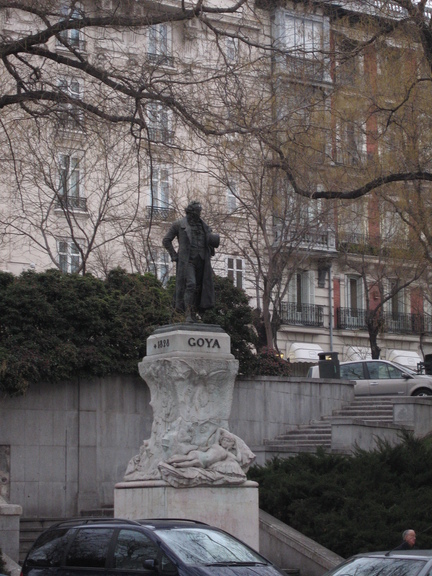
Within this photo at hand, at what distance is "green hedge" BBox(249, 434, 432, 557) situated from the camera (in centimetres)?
1823

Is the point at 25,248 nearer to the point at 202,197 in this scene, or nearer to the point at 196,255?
the point at 202,197

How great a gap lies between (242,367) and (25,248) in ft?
47.1

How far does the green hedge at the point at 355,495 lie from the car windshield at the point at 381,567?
5923mm

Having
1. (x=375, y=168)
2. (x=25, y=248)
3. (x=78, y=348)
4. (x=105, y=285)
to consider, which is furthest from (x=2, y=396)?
(x=25, y=248)

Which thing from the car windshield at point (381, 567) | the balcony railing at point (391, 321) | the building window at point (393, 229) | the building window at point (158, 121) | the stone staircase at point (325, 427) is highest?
the building window at point (393, 229)

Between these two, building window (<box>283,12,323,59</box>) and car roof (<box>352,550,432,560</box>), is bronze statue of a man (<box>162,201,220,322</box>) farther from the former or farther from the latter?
car roof (<box>352,550,432,560</box>)

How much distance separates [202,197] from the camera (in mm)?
35781

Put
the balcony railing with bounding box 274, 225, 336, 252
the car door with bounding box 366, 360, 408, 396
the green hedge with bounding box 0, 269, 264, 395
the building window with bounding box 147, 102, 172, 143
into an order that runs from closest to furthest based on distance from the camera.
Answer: the building window with bounding box 147, 102, 172, 143 → the green hedge with bounding box 0, 269, 264, 395 → the car door with bounding box 366, 360, 408, 396 → the balcony railing with bounding box 274, 225, 336, 252

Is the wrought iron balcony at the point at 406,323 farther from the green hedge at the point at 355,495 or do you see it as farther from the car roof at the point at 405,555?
the car roof at the point at 405,555

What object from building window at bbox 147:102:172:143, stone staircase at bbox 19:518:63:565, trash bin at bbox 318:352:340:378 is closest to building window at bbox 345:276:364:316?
trash bin at bbox 318:352:340:378

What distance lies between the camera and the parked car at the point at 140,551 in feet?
42.7

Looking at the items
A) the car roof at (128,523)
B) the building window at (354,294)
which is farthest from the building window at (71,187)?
A: the car roof at (128,523)

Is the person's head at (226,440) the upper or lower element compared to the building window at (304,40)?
lower

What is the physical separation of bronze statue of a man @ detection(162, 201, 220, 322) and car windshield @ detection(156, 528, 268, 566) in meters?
4.73
